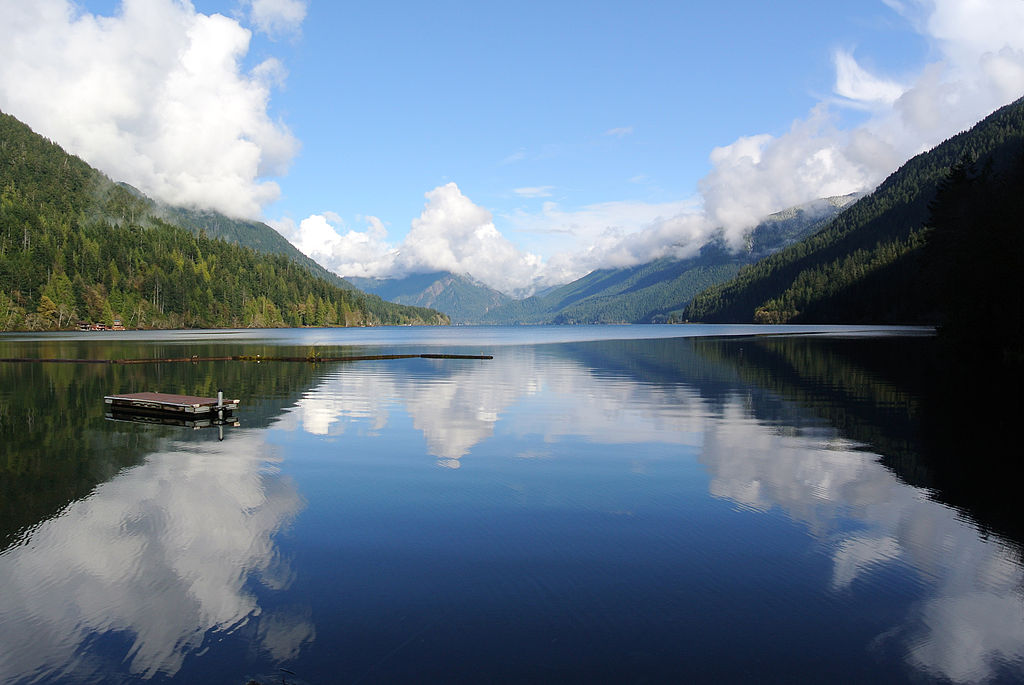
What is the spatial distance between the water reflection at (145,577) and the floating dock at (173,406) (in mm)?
14353

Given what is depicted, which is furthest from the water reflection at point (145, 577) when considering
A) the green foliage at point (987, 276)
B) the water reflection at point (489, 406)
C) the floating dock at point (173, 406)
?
the green foliage at point (987, 276)

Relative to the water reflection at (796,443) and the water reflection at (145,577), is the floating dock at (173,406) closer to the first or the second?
the water reflection at (796,443)

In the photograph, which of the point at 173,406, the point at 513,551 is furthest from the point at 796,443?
the point at 173,406

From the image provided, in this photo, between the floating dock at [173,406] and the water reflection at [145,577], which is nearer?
the water reflection at [145,577]

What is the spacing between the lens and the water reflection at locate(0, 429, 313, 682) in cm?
1095

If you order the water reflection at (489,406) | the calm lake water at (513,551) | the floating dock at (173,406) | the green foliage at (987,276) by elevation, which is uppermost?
the green foliage at (987,276)

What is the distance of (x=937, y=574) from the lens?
1409cm

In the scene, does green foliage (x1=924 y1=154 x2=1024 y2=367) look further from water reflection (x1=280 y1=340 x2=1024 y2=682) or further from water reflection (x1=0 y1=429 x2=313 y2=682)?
water reflection (x1=0 y1=429 x2=313 y2=682)

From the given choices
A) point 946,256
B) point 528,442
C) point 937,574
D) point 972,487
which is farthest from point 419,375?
point 946,256

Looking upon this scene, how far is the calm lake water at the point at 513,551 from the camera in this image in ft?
35.2

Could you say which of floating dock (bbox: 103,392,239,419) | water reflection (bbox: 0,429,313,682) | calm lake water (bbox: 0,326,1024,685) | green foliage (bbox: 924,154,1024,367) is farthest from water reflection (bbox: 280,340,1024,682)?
green foliage (bbox: 924,154,1024,367)

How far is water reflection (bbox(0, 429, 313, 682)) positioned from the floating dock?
47.1ft

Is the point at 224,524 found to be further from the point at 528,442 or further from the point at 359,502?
the point at 528,442

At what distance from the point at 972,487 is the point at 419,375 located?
49.7 meters
